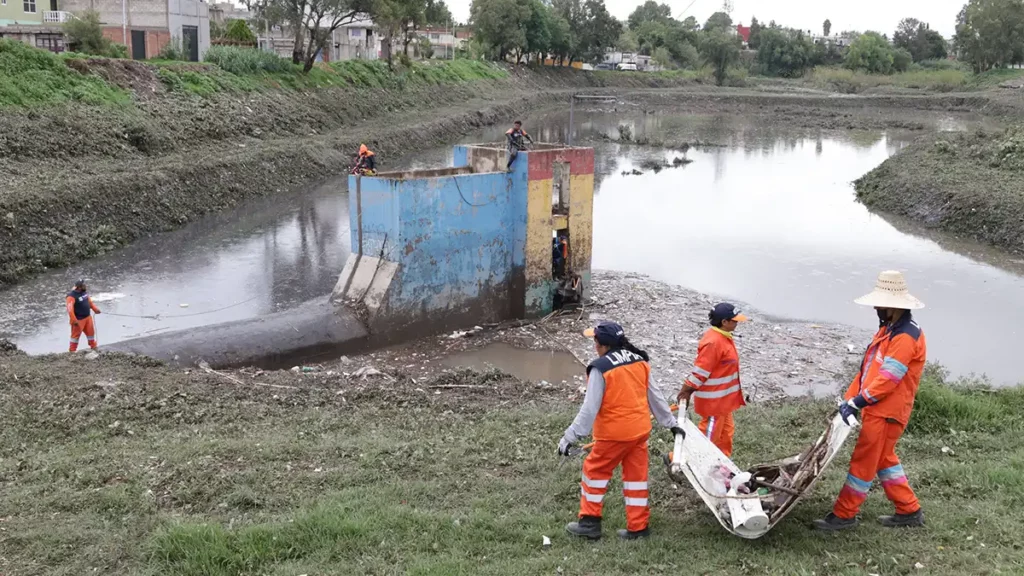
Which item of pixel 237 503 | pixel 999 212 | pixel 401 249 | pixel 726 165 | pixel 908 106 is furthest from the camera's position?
pixel 908 106

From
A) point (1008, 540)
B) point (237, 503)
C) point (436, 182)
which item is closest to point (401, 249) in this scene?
point (436, 182)

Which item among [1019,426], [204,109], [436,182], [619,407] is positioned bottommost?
[1019,426]

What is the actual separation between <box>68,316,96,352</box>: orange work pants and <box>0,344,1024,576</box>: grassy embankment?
2.00m

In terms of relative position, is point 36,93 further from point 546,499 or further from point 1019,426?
point 1019,426

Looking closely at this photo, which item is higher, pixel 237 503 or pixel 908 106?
pixel 908 106

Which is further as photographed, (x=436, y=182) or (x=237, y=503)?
(x=436, y=182)

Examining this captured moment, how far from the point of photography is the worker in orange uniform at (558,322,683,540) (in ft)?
17.2

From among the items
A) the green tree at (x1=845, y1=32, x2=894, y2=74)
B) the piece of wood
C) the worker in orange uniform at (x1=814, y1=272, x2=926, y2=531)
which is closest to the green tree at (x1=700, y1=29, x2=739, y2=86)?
the green tree at (x1=845, y1=32, x2=894, y2=74)

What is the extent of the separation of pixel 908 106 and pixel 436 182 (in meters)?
68.5

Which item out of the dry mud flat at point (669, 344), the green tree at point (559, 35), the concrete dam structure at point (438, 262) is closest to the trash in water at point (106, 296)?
the concrete dam structure at point (438, 262)

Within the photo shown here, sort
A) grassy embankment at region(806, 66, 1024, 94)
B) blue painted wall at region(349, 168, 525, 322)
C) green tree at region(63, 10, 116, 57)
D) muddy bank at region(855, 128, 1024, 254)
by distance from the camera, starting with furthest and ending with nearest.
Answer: grassy embankment at region(806, 66, 1024, 94), green tree at region(63, 10, 116, 57), muddy bank at region(855, 128, 1024, 254), blue painted wall at region(349, 168, 525, 322)

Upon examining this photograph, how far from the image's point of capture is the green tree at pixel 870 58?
3868 inches

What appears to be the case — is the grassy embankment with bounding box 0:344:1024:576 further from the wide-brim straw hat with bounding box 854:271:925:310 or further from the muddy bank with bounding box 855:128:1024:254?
the muddy bank with bounding box 855:128:1024:254

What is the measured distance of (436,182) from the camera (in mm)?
13000
